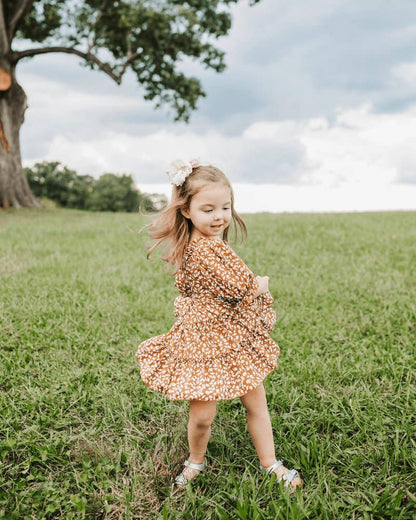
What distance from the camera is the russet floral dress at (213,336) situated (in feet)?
6.77

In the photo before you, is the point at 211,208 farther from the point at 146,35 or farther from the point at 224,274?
the point at 146,35

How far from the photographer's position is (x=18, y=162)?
16.2m

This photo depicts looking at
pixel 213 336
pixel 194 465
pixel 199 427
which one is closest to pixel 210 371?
pixel 213 336

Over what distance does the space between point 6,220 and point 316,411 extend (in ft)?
39.2

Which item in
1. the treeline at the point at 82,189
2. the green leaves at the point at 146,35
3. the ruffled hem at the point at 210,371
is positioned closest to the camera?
the ruffled hem at the point at 210,371

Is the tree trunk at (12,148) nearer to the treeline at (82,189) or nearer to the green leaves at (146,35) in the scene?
the green leaves at (146,35)

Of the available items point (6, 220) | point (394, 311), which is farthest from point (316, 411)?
point (6, 220)

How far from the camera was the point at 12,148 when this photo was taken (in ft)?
52.5

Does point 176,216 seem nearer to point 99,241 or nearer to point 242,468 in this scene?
point 242,468

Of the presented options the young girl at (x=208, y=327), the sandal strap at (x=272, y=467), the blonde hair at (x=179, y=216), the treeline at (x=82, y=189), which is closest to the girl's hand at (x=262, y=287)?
the young girl at (x=208, y=327)

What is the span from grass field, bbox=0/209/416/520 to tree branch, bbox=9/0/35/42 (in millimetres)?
13480

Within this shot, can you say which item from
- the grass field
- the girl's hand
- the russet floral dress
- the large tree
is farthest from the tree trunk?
the girl's hand

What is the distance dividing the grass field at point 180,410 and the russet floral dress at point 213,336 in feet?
1.66

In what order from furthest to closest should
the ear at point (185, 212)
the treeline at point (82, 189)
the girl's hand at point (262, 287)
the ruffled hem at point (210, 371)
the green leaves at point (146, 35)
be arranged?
1. the treeline at point (82, 189)
2. the green leaves at point (146, 35)
3. the ear at point (185, 212)
4. the girl's hand at point (262, 287)
5. the ruffled hem at point (210, 371)
